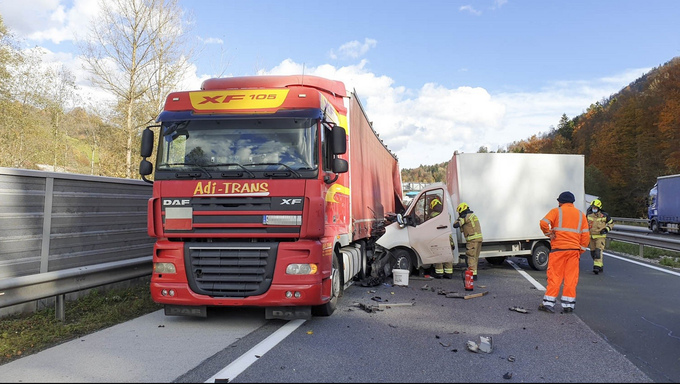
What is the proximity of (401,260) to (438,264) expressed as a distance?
A: 838mm

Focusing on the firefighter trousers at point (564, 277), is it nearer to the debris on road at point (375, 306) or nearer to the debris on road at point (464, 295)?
A: the debris on road at point (464, 295)

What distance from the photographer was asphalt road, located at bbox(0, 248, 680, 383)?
4.20 metres

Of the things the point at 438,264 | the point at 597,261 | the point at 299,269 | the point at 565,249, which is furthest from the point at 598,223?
the point at 299,269

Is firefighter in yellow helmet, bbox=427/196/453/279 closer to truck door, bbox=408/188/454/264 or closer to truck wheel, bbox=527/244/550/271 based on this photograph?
truck door, bbox=408/188/454/264

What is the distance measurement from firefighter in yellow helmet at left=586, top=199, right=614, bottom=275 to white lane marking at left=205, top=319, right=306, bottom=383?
8.73m

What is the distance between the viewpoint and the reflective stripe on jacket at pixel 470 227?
1028 centimetres

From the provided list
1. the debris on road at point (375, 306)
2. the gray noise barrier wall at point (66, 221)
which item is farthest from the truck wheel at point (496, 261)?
the gray noise barrier wall at point (66, 221)

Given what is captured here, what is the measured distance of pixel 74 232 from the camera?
7.27 m

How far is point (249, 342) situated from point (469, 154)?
7.88m

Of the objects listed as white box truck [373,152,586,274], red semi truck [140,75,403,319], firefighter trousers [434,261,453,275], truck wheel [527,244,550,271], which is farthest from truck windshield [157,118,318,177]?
truck wheel [527,244,550,271]

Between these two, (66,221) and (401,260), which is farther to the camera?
(401,260)

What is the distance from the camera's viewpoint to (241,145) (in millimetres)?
6090

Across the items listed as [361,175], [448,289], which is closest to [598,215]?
[448,289]

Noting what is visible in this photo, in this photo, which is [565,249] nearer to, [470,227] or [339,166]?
[470,227]
